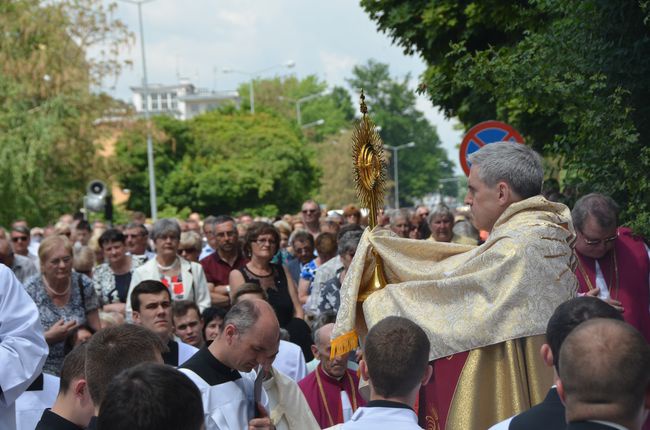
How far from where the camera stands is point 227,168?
6022cm

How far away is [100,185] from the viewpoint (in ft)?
87.6

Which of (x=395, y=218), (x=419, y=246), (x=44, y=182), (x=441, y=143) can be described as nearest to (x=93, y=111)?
(x=44, y=182)

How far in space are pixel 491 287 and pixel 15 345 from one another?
2.23 meters

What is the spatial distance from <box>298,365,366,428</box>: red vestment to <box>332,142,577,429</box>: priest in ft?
6.66

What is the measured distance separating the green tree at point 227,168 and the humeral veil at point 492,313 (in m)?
52.5

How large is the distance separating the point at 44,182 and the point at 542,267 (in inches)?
1143

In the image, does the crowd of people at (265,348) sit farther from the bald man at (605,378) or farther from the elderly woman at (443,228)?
the elderly woman at (443,228)

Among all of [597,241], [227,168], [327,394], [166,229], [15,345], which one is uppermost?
[227,168]

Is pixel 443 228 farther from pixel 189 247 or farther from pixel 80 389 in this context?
pixel 80 389

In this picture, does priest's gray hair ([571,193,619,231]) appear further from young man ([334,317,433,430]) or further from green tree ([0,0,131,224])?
green tree ([0,0,131,224])

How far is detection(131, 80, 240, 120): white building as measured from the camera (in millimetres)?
156375

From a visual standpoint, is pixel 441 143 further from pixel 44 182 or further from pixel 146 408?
pixel 146 408

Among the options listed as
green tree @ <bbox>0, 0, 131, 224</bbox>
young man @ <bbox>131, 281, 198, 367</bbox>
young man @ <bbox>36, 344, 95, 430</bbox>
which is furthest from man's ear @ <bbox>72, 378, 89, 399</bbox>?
green tree @ <bbox>0, 0, 131, 224</bbox>

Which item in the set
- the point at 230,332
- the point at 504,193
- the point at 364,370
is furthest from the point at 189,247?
the point at 364,370
